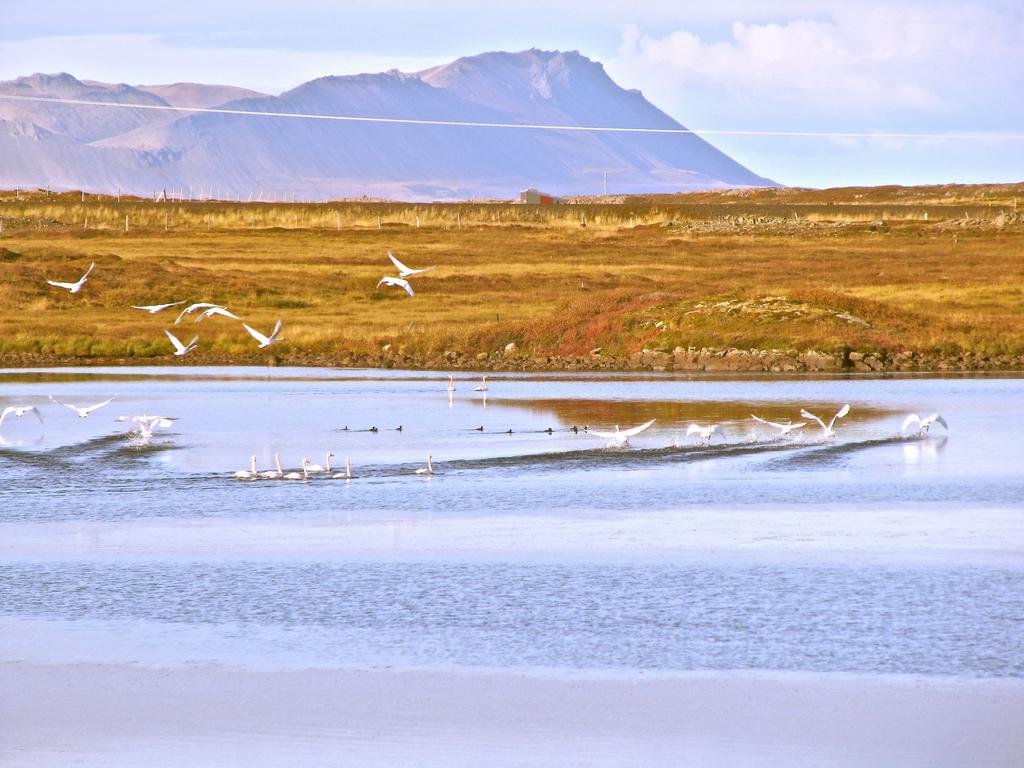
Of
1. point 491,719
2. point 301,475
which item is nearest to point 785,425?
point 301,475

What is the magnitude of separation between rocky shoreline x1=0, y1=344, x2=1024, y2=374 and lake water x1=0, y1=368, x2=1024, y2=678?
38.0ft

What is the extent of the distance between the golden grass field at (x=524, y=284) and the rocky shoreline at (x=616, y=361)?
0.73 ft

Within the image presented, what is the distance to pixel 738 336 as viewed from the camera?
44375 millimetres

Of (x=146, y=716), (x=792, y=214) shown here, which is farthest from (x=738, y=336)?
(x=792, y=214)

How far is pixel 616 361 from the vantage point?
→ 45.0 metres

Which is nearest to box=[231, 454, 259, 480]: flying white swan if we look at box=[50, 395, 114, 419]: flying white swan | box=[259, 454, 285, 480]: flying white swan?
box=[259, 454, 285, 480]: flying white swan

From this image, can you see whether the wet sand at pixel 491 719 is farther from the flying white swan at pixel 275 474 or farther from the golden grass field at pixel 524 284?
the golden grass field at pixel 524 284

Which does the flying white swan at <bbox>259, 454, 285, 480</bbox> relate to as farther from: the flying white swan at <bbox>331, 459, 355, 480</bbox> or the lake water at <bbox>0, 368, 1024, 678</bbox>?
the flying white swan at <bbox>331, 459, 355, 480</bbox>

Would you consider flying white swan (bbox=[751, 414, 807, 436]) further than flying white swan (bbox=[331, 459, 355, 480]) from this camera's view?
Yes

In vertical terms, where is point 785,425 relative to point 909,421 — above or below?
below

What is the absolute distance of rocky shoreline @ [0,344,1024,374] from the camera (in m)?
41.9

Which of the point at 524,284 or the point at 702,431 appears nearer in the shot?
the point at 702,431

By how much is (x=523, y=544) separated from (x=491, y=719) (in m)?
6.23

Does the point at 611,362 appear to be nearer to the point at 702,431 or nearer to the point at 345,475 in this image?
the point at 702,431
